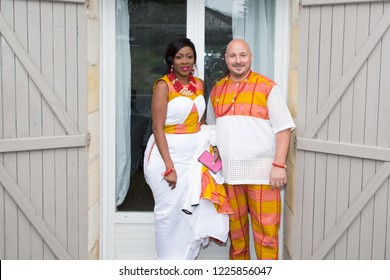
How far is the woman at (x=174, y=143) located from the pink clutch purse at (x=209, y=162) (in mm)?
79

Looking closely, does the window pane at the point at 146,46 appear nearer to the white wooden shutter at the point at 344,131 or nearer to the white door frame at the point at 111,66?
the white door frame at the point at 111,66

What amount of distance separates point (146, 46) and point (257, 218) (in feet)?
5.10

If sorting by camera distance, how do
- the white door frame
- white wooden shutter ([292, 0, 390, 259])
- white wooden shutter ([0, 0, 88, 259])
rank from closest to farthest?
1. white wooden shutter ([292, 0, 390, 259])
2. white wooden shutter ([0, 0, 88, 259])
3. the white door frame

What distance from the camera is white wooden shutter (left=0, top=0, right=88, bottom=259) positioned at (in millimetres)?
3285

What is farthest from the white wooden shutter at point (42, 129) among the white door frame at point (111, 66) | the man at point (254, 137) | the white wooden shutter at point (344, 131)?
the white wooden shutter at point (344, 131)

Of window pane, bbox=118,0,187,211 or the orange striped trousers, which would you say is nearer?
the orange striped trousers

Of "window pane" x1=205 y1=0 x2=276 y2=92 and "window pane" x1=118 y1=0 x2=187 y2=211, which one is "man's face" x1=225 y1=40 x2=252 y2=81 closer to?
"window pane" x1=205 y1=0 x2=276 y2=92

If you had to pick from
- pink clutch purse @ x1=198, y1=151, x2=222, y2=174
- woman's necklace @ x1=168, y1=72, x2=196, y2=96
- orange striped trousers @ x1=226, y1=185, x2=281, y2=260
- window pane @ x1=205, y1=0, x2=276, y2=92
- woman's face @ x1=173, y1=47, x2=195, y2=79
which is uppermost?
window pane @ x1=205, y1=0, x2=276, y2=92

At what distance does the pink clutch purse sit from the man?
0.08 m

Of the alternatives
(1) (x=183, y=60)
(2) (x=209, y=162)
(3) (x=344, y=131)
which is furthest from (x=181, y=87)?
(3) (x=344, y=131)

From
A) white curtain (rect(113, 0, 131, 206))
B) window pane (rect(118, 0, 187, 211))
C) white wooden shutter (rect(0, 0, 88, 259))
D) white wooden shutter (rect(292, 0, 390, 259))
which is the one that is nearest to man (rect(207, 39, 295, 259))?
white wooden shutter (rect(292, 0, 390, 259))

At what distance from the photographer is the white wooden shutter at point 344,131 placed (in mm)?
3172

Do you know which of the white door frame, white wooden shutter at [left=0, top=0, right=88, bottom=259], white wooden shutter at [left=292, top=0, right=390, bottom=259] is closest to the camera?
white wooden shutter at [left=292, top=0, right=390, bottom=259]
